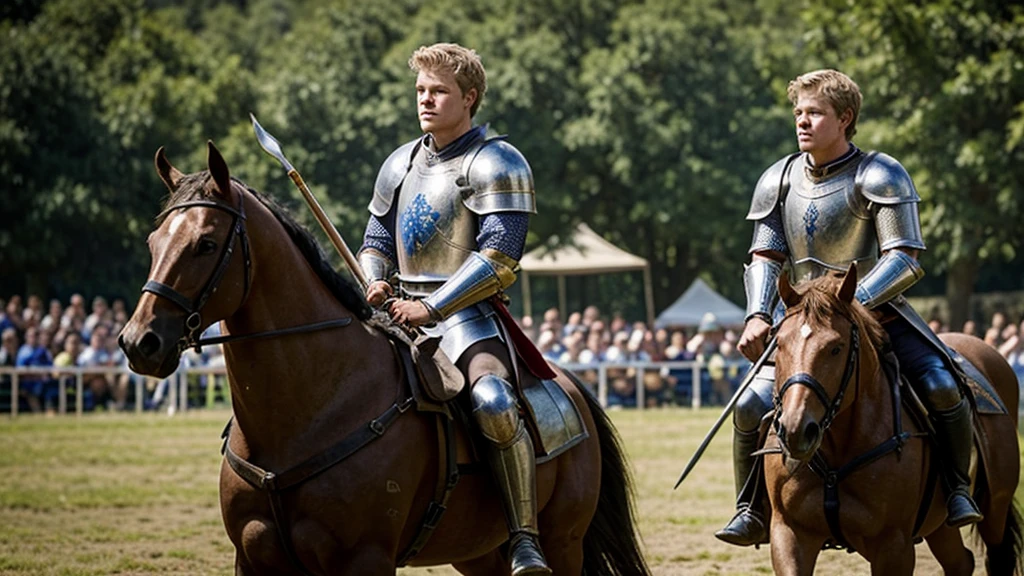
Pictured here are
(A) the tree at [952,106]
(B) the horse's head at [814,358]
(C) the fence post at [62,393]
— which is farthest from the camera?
(A) the tree at [952,106]

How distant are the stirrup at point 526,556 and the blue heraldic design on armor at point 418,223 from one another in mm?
1393

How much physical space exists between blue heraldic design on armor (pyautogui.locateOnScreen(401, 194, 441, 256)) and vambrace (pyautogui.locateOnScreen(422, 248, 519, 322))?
9.3 inches

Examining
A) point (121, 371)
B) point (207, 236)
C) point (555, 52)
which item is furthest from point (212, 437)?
point (555, 52)

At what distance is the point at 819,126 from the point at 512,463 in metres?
2.38

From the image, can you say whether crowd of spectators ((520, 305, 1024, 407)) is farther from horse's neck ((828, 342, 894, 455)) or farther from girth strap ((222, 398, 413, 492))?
girth strap ((222, 398, 413, 492))

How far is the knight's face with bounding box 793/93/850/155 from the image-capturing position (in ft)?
25.0

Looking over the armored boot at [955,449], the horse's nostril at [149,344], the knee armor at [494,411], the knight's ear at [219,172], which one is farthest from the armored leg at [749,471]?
the horse's nostril at [149,344]

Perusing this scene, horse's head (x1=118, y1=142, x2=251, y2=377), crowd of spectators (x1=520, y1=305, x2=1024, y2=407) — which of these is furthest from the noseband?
crowd of spectators (x1=520, y1=305, x2=1024, y2=407)

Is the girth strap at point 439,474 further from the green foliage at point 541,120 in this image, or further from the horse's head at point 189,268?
the green foliage at point 541,120

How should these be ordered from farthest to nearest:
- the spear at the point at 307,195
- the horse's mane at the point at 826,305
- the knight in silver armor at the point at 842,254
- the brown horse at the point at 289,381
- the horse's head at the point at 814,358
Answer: the knight in silver armor at the point at 842,254 < the horse's mane at the point at 826,305 < the spear at the point at 307,195 < the horse's head at the point at 814,358 < the brown horse at the point at 289,381

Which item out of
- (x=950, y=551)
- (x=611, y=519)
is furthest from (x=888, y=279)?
(x=611, y=519)

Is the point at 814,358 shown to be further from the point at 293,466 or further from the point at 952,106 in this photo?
the point at 952,106

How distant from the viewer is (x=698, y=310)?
3700 centimetres

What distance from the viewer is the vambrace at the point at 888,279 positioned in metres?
7.41
